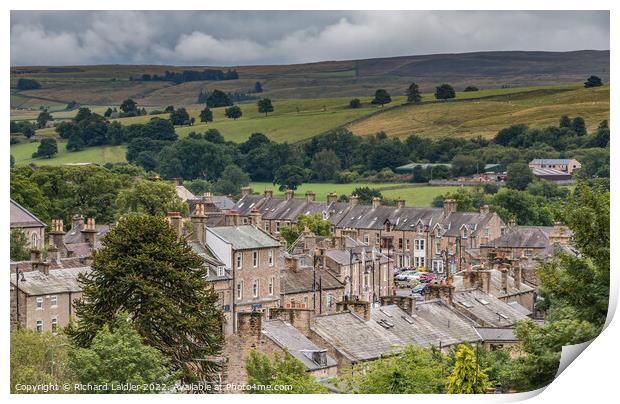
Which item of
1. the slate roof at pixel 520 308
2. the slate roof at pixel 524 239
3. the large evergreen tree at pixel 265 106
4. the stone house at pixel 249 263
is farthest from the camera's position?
the slate roof at pixel 524 239

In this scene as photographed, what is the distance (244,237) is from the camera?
44.9 metres

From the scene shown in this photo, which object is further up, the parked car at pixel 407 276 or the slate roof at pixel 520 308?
the slate roof at pixel 520 308

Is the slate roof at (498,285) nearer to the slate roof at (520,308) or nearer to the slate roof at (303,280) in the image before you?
the slate roof at (520,308)

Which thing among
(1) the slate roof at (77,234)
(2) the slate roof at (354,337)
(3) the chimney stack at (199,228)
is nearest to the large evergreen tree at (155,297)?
(2) the slate roof at (354,337)

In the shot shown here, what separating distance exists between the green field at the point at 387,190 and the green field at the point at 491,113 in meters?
3.69

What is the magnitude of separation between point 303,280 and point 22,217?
13120 millimetres

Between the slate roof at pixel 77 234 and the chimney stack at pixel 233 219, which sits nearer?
the chimney stack at pixel 233 219

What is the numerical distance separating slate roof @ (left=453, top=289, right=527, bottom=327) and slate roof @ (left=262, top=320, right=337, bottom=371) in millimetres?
10428

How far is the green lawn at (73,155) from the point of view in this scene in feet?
189

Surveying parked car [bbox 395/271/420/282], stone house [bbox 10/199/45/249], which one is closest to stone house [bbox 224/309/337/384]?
stone house [bbox 10/199/45/249]

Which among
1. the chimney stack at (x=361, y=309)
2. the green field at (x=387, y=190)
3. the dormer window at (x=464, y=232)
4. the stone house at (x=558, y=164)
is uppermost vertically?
the stone house at (x=558, y=164)

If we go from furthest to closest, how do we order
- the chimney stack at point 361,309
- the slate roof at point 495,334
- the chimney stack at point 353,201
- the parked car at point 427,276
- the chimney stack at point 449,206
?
the chimney stack at point 353,201 < the chimney stack at point 449,206 < the parked car at point 427,276 < the slate roof at point 495,334 < the chimney stack at point 361,309

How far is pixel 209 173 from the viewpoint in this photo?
79.0 m

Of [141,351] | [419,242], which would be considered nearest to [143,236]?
[141,351]
